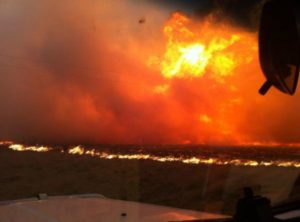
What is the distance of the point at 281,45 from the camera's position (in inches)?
82.0

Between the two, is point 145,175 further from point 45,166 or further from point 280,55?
point 280,55

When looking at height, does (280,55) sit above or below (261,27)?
below

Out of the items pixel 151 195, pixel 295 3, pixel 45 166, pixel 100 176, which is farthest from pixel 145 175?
pixel 295 3

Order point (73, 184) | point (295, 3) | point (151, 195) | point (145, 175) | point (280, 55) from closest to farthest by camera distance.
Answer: point (280, 55)
point (295, 3)
point (151, 195)
point (73, 184)
point (145, 175)

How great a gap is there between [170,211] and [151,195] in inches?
477

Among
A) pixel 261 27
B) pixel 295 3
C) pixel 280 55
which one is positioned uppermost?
pixel 295 3

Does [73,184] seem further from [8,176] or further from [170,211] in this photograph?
[170,211]

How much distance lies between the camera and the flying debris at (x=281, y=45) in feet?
6.65

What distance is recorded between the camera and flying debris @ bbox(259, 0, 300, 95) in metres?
2.03

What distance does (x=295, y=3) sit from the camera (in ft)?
7.30

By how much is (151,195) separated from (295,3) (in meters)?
14.0

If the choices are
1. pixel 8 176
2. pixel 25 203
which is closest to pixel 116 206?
pixel 25 203

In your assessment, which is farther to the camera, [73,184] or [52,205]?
[73,184]

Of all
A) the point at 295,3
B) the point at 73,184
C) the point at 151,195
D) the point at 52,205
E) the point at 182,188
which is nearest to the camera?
the point at 295,3
